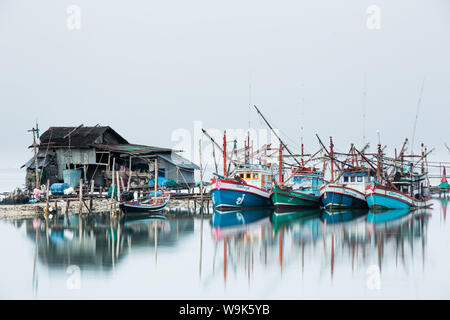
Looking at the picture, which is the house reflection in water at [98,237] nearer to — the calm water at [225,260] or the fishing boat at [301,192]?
the calm water at [225,260]

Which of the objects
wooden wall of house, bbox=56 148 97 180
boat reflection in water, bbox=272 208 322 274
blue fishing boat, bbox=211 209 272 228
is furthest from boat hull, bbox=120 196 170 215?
wooden wall of house, bbox=56 148 97 180

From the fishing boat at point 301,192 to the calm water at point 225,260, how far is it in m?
10.0

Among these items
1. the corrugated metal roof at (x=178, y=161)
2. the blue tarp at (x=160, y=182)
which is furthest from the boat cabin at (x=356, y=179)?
the corrugated metal roof at (x=178, y=161)

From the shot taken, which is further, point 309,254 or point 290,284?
point 309,254

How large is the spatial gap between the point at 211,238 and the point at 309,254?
6755mm

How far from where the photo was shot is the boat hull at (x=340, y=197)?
146 ft

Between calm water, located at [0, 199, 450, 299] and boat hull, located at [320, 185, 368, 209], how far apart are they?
1067 centimetres

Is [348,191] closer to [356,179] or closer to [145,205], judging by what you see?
[356,179]

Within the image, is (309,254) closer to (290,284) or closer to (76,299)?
(290,284)

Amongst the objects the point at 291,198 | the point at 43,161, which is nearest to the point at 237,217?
the point at 291,198
